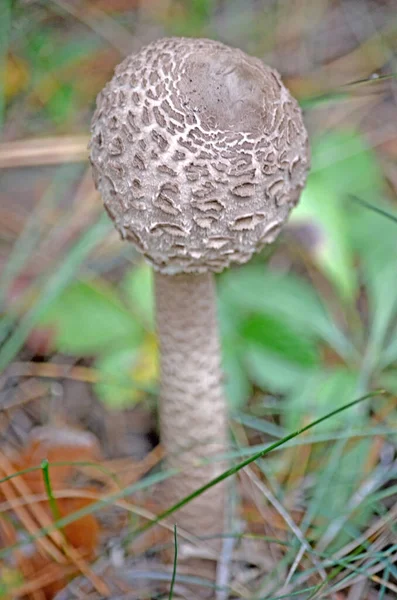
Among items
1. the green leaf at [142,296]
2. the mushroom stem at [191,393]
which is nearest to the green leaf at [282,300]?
the green leaf at [142,296]

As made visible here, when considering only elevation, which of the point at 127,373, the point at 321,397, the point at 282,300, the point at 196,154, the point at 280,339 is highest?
the point at 196,154

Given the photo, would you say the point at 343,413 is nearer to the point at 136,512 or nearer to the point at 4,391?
the point at 136,512

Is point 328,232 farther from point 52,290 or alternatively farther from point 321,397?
point 52,290

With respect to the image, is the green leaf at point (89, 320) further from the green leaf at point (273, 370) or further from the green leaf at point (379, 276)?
the green leaf at point (379, 276)

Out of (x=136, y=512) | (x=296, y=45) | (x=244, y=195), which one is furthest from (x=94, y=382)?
(x=296, y=45)

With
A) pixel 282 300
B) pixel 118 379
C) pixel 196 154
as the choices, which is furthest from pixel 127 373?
pixel 196 154

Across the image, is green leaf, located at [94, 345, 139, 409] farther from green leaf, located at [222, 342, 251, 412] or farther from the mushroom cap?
the mushroom cap
